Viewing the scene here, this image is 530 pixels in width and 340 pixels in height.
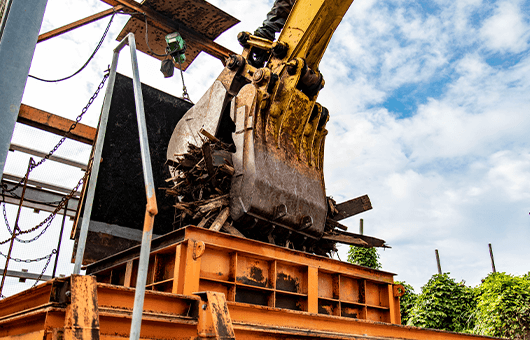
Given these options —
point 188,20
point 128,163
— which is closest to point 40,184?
point 128,163

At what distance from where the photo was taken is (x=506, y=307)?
877 centimetres

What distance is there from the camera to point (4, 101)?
234 cm

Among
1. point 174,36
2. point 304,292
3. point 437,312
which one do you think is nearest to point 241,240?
point 304,292

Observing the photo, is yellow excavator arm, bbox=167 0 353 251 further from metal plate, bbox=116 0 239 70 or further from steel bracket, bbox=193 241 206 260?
metal plate, bbox=116 0 239 70

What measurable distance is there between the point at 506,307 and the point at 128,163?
8.11 m

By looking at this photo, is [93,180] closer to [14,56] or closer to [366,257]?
[14,56]

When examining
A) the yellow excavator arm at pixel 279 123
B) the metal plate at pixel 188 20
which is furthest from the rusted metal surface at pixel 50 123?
the yellow excavator arm at pixel 279 123

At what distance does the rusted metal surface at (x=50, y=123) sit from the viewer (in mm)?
7781

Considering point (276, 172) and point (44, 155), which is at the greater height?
point (44, 155)

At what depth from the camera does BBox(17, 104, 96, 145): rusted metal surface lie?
778cm

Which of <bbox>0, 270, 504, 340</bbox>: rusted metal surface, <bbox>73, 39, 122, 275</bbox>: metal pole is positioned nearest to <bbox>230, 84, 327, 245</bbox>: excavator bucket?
<bbox>0, 270, 504, 340</bbox>: rusted metal surface

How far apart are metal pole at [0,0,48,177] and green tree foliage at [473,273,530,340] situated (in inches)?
374

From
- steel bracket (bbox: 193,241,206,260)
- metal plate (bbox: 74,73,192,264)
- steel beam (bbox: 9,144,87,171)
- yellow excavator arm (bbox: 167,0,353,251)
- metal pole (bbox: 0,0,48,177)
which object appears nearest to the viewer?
metal pole (bbox: 0,0,48,177)

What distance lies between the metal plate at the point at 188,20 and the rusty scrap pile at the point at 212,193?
331 centimetres
